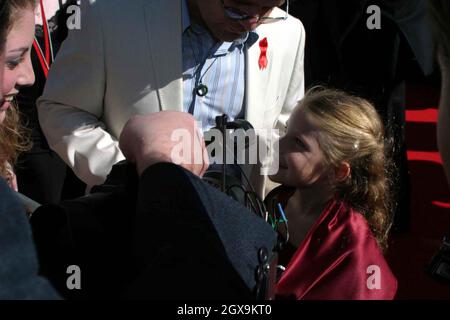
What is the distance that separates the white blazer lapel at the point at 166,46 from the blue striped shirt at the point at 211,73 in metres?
0.05

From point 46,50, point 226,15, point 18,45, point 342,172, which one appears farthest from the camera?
point 46,50

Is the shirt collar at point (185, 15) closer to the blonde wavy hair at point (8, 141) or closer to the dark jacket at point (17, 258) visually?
the blonde wavy hair at point (8, 141)

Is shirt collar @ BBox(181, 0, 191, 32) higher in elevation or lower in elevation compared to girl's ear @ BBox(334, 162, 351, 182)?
higher

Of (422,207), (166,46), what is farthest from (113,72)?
(422,207)

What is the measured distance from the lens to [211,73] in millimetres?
2098

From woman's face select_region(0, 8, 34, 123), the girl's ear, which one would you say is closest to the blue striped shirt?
the girl's ear

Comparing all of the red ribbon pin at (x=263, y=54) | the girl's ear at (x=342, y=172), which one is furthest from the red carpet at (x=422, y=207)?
the red ribbon pin at (x=263, y=54)

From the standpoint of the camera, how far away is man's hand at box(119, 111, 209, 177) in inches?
42.7

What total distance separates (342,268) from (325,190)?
0.37m

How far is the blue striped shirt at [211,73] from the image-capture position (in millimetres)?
2066

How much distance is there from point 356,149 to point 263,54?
432 mm

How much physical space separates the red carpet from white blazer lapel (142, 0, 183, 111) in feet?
4.10

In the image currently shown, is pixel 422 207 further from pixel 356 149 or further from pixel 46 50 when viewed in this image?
pixel 46 50

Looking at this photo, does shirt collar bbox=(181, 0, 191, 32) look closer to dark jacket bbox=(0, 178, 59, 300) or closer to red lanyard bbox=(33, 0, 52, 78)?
red lanyard bbox=(33, 0, 52, 78)
